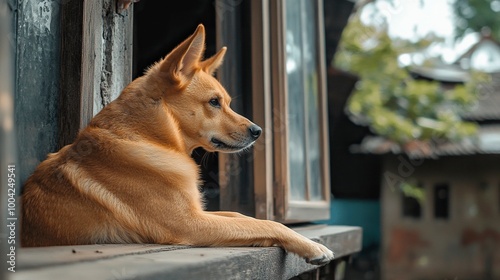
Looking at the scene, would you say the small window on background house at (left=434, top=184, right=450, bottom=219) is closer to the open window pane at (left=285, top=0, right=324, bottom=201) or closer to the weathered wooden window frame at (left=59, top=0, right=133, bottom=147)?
the open window pane at (left=285, top=0, right=324, bottom=201)

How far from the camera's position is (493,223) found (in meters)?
11.0

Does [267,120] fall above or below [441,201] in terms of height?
above

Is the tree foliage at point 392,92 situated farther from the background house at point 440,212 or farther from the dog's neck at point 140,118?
the dog's neck at point 140,118

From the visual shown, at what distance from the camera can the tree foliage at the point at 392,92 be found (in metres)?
11.7

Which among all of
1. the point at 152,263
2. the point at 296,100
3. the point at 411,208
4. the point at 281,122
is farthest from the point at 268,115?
the point at 411,208

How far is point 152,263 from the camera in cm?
196

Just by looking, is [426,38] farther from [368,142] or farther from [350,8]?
[350,8]

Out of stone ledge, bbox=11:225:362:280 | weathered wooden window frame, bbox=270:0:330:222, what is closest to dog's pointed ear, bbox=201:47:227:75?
weathered wooden window frame, bbox=270:0:330:222

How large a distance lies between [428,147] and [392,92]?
181 cm

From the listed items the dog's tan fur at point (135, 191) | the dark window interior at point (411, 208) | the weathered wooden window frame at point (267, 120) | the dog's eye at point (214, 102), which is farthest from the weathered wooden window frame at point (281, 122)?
the dark window interior at point (411, 208)

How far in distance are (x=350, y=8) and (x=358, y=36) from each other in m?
5.43

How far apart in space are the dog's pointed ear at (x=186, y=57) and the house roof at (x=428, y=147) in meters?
7.85

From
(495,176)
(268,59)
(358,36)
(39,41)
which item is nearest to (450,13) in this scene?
(358,36)

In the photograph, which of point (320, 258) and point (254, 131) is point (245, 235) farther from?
point (254, 131)
